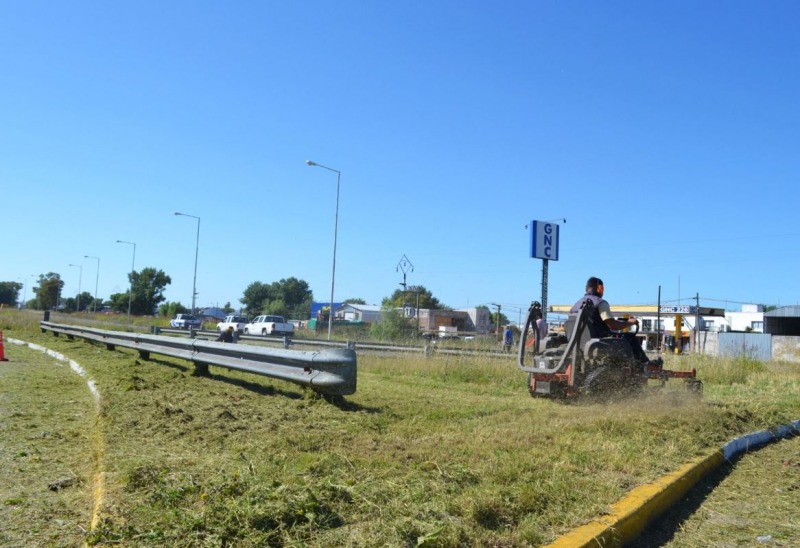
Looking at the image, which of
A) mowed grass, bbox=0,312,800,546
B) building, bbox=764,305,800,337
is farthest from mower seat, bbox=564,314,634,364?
building, bbox=764,305,800,337

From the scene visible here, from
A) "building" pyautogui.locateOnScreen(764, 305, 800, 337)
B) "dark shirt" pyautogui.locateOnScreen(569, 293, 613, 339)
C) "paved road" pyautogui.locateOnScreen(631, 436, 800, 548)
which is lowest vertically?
"paved road" pyautogui.locateOnScreen(631, 436, 800, 548)

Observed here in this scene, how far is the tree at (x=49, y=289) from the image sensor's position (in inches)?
4309

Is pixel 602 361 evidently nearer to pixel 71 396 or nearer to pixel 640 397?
pixel 640 397

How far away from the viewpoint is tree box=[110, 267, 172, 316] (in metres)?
92.1

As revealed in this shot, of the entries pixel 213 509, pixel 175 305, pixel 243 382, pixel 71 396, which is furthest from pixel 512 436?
pixel 175 305

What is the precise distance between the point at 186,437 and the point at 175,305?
9760 centimetres

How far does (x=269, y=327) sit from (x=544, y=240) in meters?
31.1

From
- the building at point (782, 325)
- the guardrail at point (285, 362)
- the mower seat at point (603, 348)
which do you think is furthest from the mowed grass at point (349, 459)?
the building at point (782, 325)

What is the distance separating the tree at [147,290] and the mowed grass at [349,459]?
8634 cm

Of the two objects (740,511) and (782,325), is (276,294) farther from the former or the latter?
(740,511)

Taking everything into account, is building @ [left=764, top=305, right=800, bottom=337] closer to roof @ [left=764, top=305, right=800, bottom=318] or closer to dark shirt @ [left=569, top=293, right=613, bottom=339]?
roof @ [left=764, top=305, right=800, bottom=318]

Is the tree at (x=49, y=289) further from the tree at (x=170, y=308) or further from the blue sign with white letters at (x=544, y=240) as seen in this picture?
the blue sign with white letters at (x=544, y=240)

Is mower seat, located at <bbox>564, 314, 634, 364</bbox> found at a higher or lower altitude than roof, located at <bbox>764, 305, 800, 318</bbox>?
lower

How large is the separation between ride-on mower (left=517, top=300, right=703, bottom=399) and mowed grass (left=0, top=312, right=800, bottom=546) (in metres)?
0.35
